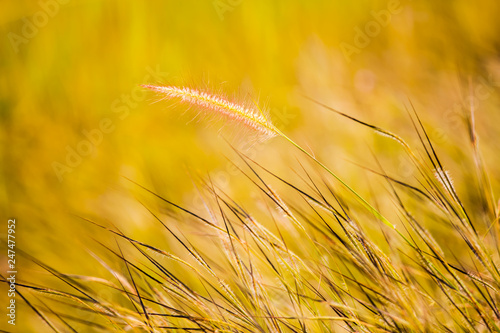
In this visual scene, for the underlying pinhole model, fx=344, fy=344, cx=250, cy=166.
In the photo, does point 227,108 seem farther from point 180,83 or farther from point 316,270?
point 180,83

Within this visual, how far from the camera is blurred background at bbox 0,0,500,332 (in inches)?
42.1

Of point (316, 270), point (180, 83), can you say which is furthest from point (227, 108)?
point (180, 83)

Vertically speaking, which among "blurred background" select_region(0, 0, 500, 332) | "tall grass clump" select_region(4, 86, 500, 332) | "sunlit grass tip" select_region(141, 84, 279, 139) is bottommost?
Answer: "tall grass clump" select_region(4, 86, 500, 332)

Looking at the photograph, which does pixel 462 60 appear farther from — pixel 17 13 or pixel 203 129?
pixel 17 13

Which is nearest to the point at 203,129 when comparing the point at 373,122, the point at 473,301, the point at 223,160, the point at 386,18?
the point at 223,160

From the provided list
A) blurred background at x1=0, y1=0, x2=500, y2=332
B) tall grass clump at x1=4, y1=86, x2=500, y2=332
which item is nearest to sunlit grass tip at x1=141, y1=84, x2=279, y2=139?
tall grass clump at x1=4, y1=86, x2=500, y2=332

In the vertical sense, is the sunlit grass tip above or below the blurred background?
below

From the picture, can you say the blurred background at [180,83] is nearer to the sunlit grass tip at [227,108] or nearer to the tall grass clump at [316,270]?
the tall grass clump at [316,270]

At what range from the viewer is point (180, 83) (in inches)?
43.0

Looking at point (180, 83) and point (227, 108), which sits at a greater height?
point (180, 83)

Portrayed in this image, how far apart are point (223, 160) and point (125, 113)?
14.3 inches

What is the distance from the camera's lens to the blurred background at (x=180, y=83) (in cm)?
Answer: 107

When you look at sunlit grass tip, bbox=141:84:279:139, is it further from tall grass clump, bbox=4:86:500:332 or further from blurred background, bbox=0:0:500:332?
blurred background, bbox=0:0:500:332

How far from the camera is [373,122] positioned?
1.06 m
